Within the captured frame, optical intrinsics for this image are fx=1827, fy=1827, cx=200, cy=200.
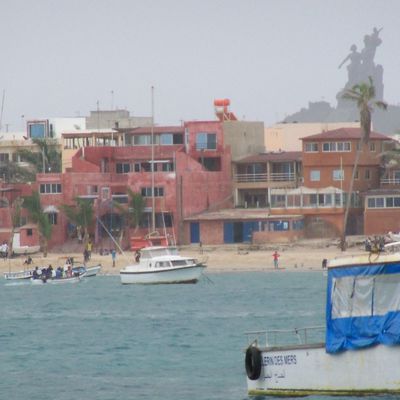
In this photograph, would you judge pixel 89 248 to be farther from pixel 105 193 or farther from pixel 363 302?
pixel 363 302

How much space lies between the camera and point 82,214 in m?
117

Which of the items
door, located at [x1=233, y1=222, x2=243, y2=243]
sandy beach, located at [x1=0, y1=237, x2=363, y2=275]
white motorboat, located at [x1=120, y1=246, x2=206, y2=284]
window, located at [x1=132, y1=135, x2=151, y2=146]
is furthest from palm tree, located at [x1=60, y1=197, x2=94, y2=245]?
white motorboat, located at [x1=120, y1=246, x2=206, y2=284]

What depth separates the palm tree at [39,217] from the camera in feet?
382

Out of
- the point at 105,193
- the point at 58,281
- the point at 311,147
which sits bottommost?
the point at 58,281

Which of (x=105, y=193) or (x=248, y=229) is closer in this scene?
(x=248, y=229)

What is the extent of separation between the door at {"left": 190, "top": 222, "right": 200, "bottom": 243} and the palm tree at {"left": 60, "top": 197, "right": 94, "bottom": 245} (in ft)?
21.3

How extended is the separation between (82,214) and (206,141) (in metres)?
12.2

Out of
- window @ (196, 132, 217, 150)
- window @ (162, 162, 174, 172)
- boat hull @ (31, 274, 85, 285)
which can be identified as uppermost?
window @ (196, 132, 217, 150)

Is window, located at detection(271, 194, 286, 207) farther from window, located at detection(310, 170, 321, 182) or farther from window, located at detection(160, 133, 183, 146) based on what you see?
window, located at detection(160, 133, 183, 146)

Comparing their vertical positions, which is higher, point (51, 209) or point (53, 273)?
point (51, 209)

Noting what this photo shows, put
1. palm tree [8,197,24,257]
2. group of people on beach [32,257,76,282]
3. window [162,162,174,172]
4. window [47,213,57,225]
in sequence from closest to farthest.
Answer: group of people on beach [32,257,76,282]
palm tree [8,197,24,257]
window [47,213,57,225]
window [162,162,174,172]

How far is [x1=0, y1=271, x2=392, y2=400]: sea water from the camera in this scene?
51781 mm

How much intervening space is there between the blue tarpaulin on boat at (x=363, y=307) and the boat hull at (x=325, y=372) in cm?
26

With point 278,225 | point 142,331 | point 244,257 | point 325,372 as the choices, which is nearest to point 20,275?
point 244,257
